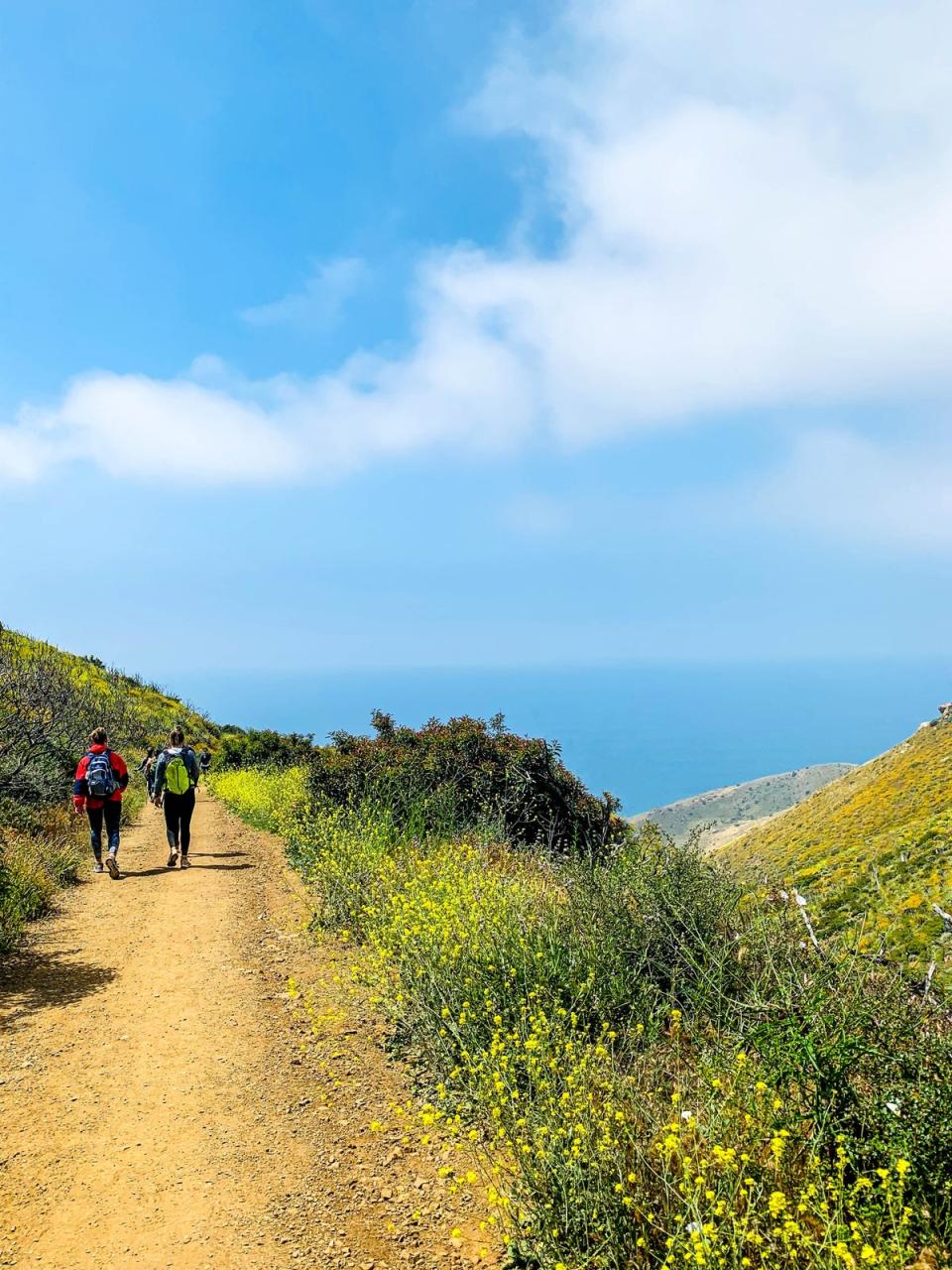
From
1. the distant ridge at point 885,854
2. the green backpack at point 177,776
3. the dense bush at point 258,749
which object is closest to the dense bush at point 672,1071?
the distant ridge at point 885,854

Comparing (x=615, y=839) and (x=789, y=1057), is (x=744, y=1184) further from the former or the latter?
(x=615, y=839)

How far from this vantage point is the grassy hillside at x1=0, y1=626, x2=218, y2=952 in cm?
964

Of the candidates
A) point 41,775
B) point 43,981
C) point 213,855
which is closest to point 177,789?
point 213,855

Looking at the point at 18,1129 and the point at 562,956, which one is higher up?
the point at 562,956

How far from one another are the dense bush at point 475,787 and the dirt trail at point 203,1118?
4.15 metres

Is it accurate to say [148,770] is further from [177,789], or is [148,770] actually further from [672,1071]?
[672,1071]

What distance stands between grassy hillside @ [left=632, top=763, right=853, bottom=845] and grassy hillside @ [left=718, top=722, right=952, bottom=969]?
48.1ft

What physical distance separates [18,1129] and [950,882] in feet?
22.5

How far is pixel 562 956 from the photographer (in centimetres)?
592

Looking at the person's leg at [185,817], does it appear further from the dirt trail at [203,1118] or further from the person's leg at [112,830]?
the dirt trail at [203,1118]

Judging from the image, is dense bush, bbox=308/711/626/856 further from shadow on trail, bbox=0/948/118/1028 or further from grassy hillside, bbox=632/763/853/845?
grassy hillside, bbox=632/763/853/845

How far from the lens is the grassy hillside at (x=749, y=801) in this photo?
27.5m

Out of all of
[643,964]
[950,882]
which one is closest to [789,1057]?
[643,964]

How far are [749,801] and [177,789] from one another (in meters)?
25.7
